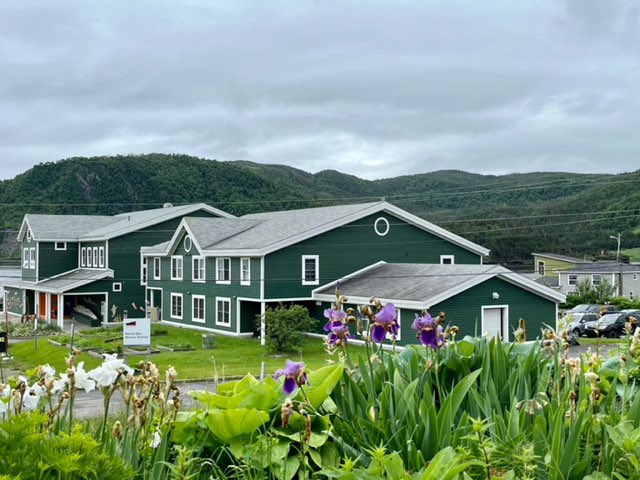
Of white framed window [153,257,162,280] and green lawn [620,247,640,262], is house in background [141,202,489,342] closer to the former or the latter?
white framed window [153,257,162,280]

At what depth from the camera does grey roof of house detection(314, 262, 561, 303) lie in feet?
100

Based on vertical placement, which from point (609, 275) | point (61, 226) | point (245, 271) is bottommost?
point (609, 275)

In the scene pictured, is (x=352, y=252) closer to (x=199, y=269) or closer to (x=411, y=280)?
(x=411, y=280)

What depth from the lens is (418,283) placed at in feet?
107

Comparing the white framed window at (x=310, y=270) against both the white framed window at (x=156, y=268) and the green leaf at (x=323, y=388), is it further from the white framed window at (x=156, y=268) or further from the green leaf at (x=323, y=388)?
the green leaf at (x=323, y=388)

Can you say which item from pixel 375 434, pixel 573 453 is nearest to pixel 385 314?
pixel 375 434

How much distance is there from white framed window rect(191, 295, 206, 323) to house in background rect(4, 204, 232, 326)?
6.79 metres

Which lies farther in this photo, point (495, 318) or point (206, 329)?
point (206, 329)

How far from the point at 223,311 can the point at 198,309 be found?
304cm

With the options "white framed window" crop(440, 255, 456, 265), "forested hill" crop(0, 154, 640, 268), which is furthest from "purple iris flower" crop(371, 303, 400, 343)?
"forested hill" crop(0, 154, 640, 268)

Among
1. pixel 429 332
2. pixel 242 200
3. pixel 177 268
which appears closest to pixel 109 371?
pixel 429 332

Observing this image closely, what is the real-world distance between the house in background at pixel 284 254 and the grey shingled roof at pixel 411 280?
1150 mm

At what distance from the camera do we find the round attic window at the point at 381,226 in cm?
3847

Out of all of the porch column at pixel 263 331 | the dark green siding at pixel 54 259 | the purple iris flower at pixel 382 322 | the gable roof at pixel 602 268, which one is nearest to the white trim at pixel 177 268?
the porch column at pixel 263 331
